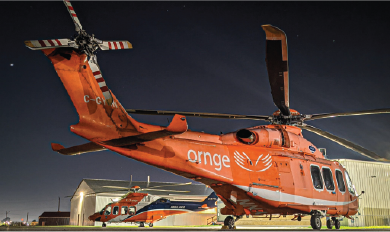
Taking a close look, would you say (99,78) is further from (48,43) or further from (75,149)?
(75,149)

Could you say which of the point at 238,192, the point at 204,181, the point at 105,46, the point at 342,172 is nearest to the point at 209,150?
the point at 204,181

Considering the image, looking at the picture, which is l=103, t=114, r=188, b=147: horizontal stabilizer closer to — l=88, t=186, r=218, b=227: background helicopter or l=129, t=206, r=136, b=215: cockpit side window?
l=88, t=186, r=218, b=227: background helicopter

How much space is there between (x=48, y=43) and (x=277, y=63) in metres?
6.77

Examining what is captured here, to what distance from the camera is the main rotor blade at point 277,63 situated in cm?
1005

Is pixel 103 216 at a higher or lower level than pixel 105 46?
lower

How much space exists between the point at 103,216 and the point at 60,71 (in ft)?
66.1

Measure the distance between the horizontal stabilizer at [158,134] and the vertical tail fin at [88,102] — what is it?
213mm

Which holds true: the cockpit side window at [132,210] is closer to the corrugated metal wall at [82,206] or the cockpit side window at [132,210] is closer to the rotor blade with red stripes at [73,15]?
the corrugated metal wall at [82,206]

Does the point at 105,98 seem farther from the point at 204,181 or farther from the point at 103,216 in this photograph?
the point at 103,216

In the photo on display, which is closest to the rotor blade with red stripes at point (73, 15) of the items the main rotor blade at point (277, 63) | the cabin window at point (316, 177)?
the main rotor blade at point (277, 63)

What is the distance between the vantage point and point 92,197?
3581 centimetres

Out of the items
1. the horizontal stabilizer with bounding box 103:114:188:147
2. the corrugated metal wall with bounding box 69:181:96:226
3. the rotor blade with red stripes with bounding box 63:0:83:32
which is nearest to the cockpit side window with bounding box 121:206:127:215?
the corrugated metal wall with bounding box 69:181:96:226

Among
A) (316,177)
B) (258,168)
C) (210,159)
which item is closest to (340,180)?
(316,177)

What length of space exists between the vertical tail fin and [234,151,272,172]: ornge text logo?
179 inches
